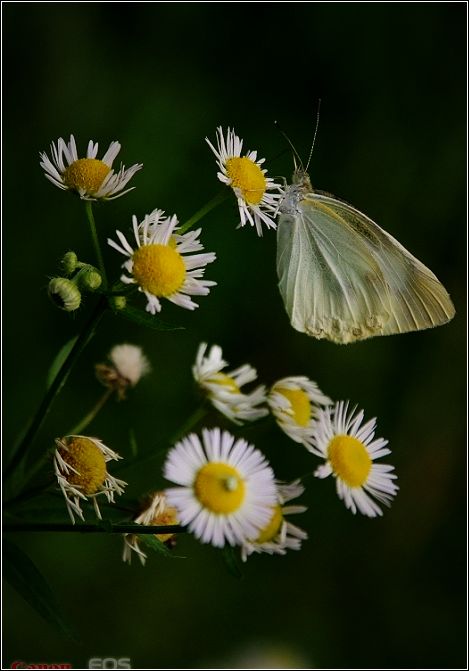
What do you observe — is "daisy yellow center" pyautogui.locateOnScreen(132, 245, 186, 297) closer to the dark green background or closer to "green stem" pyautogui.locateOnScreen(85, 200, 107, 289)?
"green stem" pyautogui.locateOnScreen(85, 200, 107, 289)

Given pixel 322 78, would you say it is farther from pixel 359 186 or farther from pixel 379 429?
pixel 379 429

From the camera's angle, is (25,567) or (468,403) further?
(468,403)

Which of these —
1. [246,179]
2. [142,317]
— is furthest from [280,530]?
[246,179]

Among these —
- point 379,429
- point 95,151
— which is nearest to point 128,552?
point 95,151

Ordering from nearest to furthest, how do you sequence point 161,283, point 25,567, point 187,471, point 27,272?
point 187,471
point 161,283
point 25,567
point 27,272

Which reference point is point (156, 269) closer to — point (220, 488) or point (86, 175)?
point (86, 175)

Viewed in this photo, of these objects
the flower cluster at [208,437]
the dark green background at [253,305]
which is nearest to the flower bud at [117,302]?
the flower cluster at [208,437]
